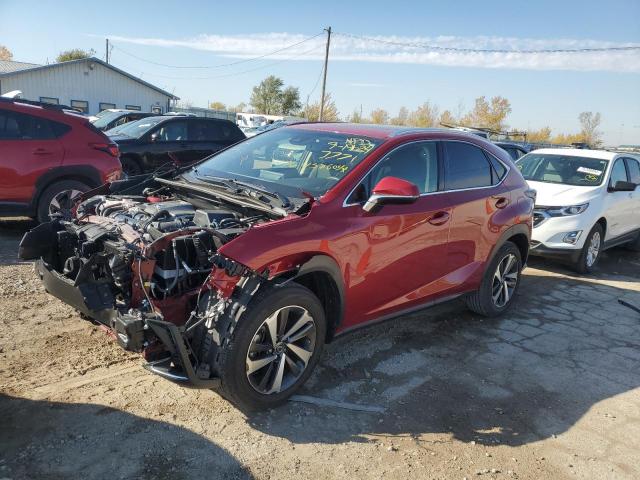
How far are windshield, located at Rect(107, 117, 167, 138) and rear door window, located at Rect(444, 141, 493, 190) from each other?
8006 mm

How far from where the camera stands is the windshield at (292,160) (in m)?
3.94

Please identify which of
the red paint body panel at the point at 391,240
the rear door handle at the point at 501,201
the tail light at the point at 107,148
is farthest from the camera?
the tail light at the point at 107,148

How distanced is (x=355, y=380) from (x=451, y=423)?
2.55ft

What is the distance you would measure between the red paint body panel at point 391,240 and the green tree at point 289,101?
58470 millimetres

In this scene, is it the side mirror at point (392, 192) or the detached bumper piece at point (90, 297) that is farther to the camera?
the side mirror at point (392, 192)

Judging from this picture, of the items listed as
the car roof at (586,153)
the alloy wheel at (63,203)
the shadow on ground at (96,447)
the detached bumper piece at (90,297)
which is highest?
the car roof at (586,153)

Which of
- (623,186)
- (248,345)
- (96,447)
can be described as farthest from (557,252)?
(96,447)

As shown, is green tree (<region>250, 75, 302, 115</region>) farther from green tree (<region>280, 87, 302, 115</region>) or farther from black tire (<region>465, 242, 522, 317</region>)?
black tire (<region>465, 242, 522, 317</region>)

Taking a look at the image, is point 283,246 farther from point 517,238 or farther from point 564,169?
point 564,169

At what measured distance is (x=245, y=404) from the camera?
3.24m

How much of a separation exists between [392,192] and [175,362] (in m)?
1.78

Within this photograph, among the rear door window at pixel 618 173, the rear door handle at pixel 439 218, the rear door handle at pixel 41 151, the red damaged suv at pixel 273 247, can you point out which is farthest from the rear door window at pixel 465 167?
the rear door handle at pixel 41 151

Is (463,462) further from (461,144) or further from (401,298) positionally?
(461,144)

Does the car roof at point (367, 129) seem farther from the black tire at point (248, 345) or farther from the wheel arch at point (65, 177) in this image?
the wheel arch at point (65, 177)
